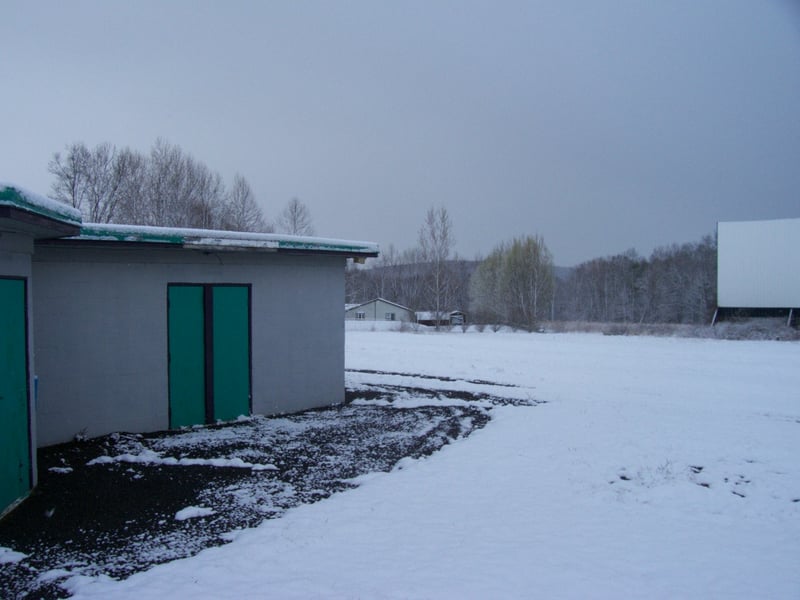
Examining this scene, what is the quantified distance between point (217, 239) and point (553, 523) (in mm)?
6317

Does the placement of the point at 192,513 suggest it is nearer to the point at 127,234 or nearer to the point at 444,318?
the point at 127,234

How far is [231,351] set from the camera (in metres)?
9.74

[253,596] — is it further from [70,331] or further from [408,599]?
[70,331]

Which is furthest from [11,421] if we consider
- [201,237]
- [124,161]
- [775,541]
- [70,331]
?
[124,161]

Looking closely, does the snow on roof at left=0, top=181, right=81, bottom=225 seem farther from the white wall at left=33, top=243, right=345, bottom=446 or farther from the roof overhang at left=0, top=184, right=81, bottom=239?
the white wall at left=33, top=243, right=345, bottom=446

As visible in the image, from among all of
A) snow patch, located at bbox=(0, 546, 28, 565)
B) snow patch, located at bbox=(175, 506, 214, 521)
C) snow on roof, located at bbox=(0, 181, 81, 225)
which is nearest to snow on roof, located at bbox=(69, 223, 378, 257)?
snow on roof, located at bbox=(0, 181, 81, 225)

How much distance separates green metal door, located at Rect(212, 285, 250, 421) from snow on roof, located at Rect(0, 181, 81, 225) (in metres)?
3.85

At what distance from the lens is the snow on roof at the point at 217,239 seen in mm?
8026

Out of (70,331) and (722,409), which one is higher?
(70,331)

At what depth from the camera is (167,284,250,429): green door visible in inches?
359

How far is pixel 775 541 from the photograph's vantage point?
5.24 metres

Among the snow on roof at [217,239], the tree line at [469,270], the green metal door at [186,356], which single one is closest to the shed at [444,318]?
the tree line at [469,270]

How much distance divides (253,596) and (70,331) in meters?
5.65

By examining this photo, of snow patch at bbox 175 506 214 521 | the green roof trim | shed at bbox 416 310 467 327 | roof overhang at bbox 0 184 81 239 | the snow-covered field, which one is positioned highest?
the green roof trim
